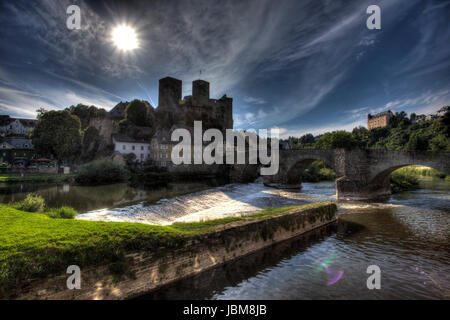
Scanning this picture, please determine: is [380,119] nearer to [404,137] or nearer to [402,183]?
[404,137]

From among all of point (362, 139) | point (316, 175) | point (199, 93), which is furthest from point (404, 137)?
point (199, 93)

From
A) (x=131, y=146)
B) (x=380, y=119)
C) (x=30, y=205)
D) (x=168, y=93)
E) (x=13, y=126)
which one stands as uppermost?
(x=380, y=119)

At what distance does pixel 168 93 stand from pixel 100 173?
39287 mm

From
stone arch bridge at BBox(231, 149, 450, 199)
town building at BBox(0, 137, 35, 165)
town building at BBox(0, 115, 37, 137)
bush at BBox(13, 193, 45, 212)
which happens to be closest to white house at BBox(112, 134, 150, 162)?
town building at BBox(0, 137, 35, 165)

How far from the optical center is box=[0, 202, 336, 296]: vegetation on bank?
422 centimetres

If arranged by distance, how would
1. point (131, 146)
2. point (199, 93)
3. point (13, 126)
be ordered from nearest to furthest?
1. point (131, 146)
2. point (13, 126)
3. point (199, 93)

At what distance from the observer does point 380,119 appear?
350ft

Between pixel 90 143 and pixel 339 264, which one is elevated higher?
pixel 90 143

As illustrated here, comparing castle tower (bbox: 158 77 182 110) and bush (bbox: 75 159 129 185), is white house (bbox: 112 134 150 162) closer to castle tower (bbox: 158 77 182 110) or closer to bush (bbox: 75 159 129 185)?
bush (bbox: 75 159 129 185)

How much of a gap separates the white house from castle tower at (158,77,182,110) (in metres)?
16.3

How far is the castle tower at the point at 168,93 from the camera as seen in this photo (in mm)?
64750
